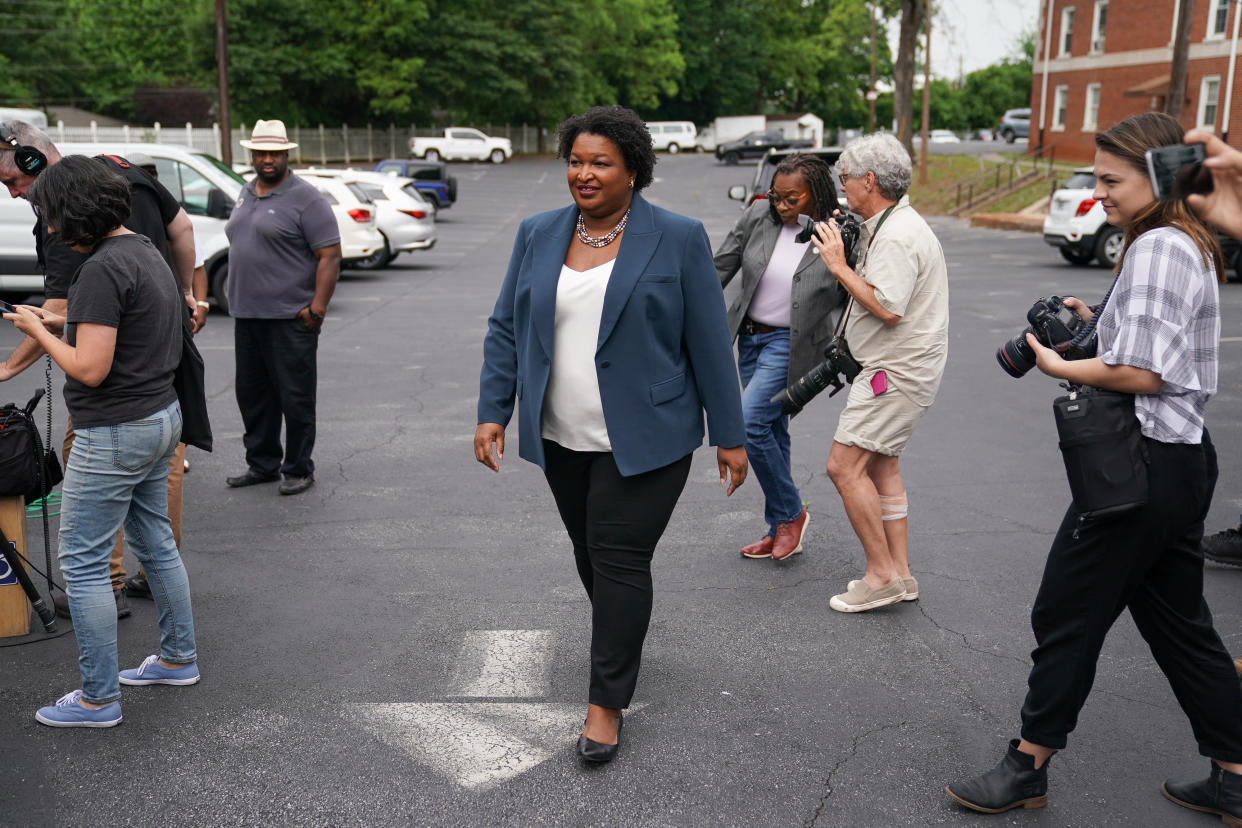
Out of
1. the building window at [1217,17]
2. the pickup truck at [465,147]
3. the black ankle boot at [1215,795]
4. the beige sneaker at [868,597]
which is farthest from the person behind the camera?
the pickup truck at [465,147]

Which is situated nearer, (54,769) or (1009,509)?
(54,769)

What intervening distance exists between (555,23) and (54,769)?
58.5 m

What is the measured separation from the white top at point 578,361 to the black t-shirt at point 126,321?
1.27 m

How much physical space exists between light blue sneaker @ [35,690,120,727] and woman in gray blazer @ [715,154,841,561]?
8.89 ft

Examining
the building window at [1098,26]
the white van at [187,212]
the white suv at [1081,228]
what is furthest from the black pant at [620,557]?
the building window at [1098,26]

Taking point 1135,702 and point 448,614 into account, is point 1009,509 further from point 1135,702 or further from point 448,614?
point 448,614

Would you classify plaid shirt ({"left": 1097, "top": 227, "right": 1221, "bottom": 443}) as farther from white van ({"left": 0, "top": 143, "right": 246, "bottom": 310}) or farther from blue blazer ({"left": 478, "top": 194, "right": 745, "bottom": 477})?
white van ({"left": 0, "top": 143, "right": 246, "bottom": 310})

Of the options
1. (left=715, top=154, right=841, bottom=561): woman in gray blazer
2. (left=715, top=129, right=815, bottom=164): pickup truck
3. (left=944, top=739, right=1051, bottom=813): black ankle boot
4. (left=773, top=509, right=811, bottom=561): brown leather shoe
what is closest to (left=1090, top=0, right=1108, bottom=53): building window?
(left=715, top=129, right=815, bottom=164): pickup truck

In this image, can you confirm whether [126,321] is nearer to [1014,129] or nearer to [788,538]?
[788,538]

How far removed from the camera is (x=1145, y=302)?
291 centimetres

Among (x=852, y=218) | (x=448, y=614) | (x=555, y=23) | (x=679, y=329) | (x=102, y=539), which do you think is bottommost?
(x=448, y=614)

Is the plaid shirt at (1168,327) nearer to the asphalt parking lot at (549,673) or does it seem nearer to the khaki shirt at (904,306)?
the asphalt parking lot at (549,673)

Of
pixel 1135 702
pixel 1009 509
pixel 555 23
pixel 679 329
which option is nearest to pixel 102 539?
pixel 679 329

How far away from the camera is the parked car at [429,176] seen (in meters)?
30.2
